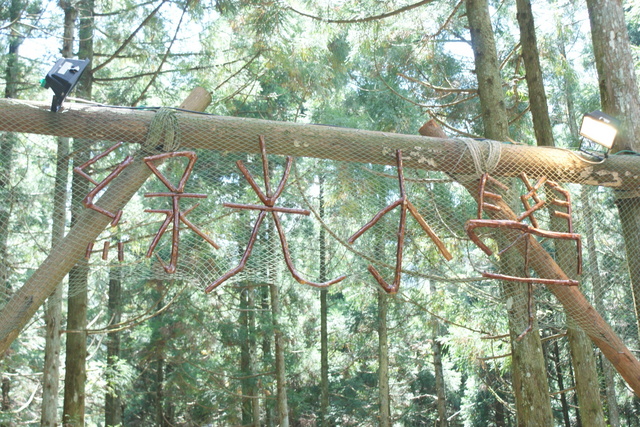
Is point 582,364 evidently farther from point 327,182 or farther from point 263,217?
point 263,217

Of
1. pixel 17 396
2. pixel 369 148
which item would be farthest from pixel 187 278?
pixel 17 396

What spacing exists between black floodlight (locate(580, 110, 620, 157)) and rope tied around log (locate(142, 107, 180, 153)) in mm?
2323

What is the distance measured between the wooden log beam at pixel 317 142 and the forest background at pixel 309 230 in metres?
0.26

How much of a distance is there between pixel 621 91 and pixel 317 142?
213cm

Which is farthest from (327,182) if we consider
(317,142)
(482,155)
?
(482,155)

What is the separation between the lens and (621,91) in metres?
3.58

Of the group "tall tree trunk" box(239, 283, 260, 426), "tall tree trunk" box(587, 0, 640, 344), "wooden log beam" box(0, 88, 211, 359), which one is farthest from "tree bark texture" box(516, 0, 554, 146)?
"tall tree trunk" box(239, 283, 260, 426)

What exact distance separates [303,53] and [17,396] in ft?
34.3

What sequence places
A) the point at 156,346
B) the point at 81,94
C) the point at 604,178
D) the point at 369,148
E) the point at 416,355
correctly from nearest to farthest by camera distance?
the point at 369,148 → the point at 604,178 → the point at 81,94 → the point at 156,346 → the point at 416,355

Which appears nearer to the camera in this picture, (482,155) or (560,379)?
(482,155)

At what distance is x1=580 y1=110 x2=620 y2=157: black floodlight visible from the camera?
316cm

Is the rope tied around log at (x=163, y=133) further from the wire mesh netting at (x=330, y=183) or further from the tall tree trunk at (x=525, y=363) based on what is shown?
the tall tree trunk at (x=525, y=363)

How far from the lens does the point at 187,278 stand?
3.36 m

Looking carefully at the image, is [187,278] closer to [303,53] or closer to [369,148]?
[369,148]
